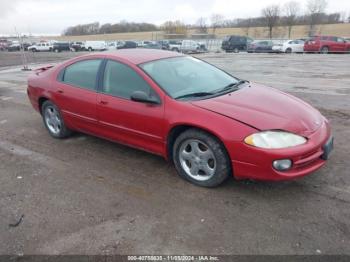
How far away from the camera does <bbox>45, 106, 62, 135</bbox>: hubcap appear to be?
5504 millimetres

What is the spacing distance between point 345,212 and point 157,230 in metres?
1.79

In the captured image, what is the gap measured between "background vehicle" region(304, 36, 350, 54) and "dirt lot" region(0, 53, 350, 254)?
2567cm

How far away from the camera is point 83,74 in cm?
491

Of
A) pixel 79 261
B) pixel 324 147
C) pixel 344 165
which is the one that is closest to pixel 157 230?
pixel 79 261

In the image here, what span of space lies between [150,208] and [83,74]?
2451mm

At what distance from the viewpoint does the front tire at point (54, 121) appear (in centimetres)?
542

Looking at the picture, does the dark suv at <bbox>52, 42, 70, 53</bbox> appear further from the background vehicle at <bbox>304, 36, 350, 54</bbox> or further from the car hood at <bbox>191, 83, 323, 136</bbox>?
the car hood at <bbox>191, 83, 323, 136</bbox>

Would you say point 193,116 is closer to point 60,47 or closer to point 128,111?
point 128,111

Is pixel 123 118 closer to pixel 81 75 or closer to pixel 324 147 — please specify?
pixel 81 75

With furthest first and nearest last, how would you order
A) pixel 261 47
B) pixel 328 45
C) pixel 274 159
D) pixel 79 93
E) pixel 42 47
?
pixel 42 47
pixel 261 47
pixel 328 45
pixel 79 93
pixel 274 159

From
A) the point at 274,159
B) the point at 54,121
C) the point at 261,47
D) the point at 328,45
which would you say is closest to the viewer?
the point at 274,159

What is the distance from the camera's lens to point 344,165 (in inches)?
165

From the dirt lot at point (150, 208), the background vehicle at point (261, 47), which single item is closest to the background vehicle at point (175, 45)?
the background vehicle at point (261, 47)

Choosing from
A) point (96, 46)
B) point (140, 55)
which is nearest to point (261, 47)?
point (96, 46)
